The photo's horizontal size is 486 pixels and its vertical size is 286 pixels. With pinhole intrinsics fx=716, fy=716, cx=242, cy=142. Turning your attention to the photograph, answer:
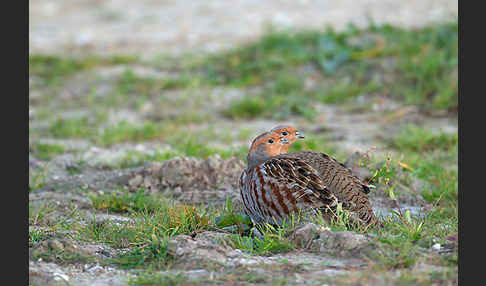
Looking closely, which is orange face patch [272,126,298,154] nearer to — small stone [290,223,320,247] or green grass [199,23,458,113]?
small stone [290,223,320,247]

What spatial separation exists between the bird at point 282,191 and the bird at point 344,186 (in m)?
0.10

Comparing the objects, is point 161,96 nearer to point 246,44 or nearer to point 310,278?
point 246,44

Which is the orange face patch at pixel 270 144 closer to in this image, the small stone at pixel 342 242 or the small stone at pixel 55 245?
the small stone at pixel 342 242

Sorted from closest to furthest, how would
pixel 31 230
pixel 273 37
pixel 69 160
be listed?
pixel 31 230, pixel 69 160, pixel 273 37

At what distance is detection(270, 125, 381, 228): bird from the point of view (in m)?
4.90

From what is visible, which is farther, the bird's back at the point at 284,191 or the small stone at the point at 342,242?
the bird's back at the point at 284,191

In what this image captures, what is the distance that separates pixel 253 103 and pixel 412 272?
5845mm

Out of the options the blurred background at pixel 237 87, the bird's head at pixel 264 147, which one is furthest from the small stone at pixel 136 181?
the bird's head at pixel 264 147

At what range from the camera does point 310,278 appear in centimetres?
392

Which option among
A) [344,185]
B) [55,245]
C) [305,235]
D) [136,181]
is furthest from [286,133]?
[55,245]

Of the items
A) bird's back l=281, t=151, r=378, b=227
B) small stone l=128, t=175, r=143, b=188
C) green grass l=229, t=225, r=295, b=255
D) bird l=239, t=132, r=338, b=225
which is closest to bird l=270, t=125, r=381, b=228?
bird's back l=281, t=151, r=378, b=227

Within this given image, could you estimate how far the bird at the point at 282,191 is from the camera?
4875 mm

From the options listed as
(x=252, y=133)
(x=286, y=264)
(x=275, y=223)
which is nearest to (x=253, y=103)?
(x=252, y=133)

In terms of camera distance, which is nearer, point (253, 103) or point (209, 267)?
point (209, 267)
